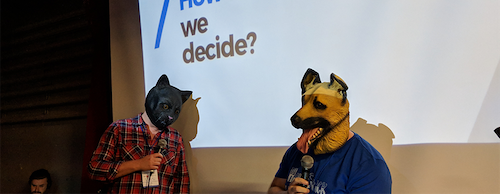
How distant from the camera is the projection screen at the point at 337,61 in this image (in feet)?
4.89

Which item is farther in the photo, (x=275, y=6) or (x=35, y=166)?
(x=35, y=166)

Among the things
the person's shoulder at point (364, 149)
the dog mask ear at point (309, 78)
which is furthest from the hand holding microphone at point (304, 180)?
the dog mask ear at point (309, 78)

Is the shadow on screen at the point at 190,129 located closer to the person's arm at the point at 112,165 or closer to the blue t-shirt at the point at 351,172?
the person's arm at the point at 112,165

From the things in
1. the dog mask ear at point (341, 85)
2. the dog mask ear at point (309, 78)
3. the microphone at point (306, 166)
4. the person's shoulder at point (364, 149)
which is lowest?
the microphone at point (306, 166)

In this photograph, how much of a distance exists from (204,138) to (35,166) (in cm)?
233

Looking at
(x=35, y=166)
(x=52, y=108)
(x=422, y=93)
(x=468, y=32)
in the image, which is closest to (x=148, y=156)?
(x=422, y=93)

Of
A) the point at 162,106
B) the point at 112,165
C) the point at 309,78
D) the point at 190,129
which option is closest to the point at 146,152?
the point at 112,165

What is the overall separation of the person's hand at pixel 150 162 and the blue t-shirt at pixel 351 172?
92 cm

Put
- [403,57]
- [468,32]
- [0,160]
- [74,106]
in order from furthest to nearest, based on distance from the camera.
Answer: [0,160], [74,106], [403,57], [468,32]

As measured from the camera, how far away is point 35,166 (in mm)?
3496

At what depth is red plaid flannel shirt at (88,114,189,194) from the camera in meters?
1.90

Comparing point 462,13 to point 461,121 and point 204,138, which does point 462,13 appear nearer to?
point 461,121

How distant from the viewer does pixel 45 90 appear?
3.33 m

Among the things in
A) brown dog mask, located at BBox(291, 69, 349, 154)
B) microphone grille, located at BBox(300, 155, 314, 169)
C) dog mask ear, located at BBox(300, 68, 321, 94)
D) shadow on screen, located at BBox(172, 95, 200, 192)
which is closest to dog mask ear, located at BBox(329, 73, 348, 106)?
brown dog mask, located at BBox(291, 69, 349, 154)
